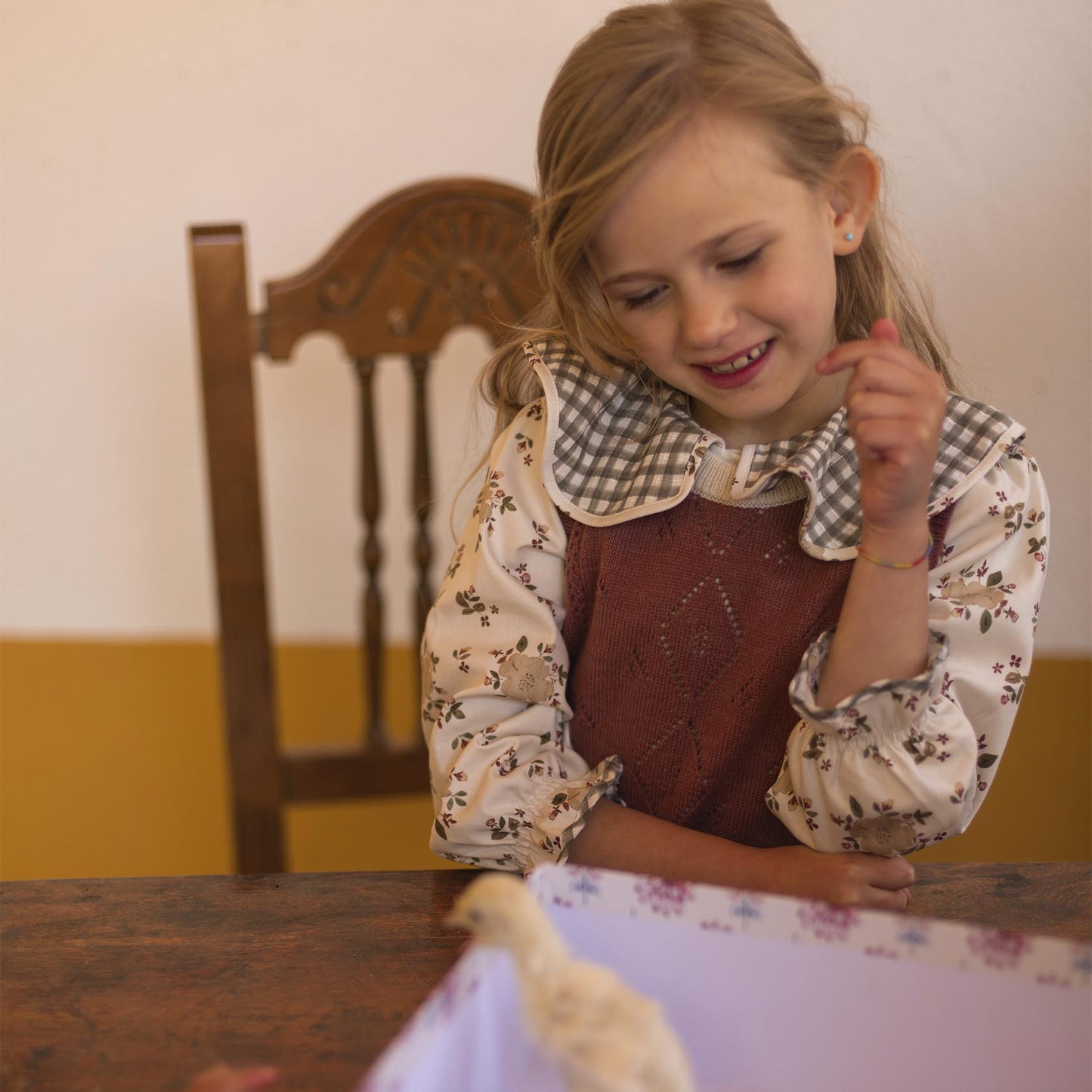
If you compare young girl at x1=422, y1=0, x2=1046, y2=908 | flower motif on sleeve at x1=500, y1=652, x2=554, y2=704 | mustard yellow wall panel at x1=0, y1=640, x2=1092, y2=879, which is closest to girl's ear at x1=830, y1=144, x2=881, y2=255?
young girl at x1=422, y1=0, x2=1046, y2=908

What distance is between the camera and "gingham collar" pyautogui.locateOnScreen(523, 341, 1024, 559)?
0.76 meters

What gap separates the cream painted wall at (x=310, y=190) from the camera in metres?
1.25

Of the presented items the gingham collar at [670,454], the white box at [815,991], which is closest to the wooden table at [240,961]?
the white box at [815,991]

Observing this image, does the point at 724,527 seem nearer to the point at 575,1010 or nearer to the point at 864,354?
the point at 864,354

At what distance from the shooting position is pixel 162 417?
1446 millimetres

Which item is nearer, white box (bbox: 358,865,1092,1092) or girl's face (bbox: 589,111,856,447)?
white box (bbox: 358,865,1092,1092)

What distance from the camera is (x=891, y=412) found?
0.64m

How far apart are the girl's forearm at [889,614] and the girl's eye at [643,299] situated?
0.19 metres

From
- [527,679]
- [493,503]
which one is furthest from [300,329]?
[527,679]

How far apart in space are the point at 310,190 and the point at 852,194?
0.71 metres

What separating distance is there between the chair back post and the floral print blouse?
0.85ft

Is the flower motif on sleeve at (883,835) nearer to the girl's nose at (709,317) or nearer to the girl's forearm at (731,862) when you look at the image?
the girl's forearm at (731,862)

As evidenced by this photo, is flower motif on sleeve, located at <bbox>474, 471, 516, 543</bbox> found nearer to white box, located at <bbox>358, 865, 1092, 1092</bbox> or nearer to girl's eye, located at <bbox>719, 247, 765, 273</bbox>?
girl's eye, located at <bbox>719, 247, 765, 273</bbox>

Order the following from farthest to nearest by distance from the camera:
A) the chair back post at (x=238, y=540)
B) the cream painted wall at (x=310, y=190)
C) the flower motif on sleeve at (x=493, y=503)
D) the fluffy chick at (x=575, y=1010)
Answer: the cream painted wall at (x=310, y=190) → the chair back post at (x=238, y=540) → the flower motif on sleeve at (x=493, y=503) → the fluffy chick at (x=575, y=1010)
